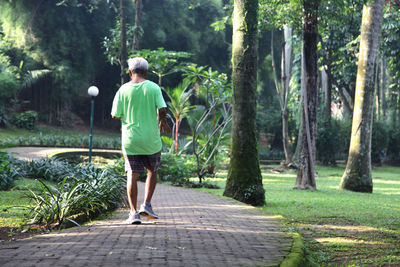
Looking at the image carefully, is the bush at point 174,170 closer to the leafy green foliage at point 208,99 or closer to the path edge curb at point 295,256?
the leafy green foliage at point 208,99

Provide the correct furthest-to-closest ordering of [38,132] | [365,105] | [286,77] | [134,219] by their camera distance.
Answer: [38,132] < [286,77] < [365,105] < [134,219]

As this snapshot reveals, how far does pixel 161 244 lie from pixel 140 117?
1.67 metres

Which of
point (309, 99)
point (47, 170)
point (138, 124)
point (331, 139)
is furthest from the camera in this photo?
point (331, 139)

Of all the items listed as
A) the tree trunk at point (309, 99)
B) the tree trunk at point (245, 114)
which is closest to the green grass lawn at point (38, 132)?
the tree trunk at point (309, 99)

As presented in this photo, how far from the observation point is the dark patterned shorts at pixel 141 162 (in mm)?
5023

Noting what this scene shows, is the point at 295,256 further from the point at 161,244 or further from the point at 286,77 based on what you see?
the point at 286,77

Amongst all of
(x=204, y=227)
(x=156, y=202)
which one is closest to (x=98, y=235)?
(x=204, y=227)

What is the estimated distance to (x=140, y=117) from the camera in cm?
498

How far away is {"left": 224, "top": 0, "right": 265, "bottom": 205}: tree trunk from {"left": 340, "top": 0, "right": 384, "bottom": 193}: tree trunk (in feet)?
17.9

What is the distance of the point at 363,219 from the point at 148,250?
4.41 m

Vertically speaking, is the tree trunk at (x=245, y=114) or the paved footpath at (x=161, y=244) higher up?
the tree trunk at (x=245, y=114)

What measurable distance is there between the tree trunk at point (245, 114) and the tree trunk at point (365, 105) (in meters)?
5.47

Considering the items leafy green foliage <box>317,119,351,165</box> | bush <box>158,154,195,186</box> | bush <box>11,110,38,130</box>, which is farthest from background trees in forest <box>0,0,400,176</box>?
bush <box>158,154,195,186</box>

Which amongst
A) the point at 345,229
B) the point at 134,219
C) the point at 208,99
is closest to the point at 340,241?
the point at 345,229
